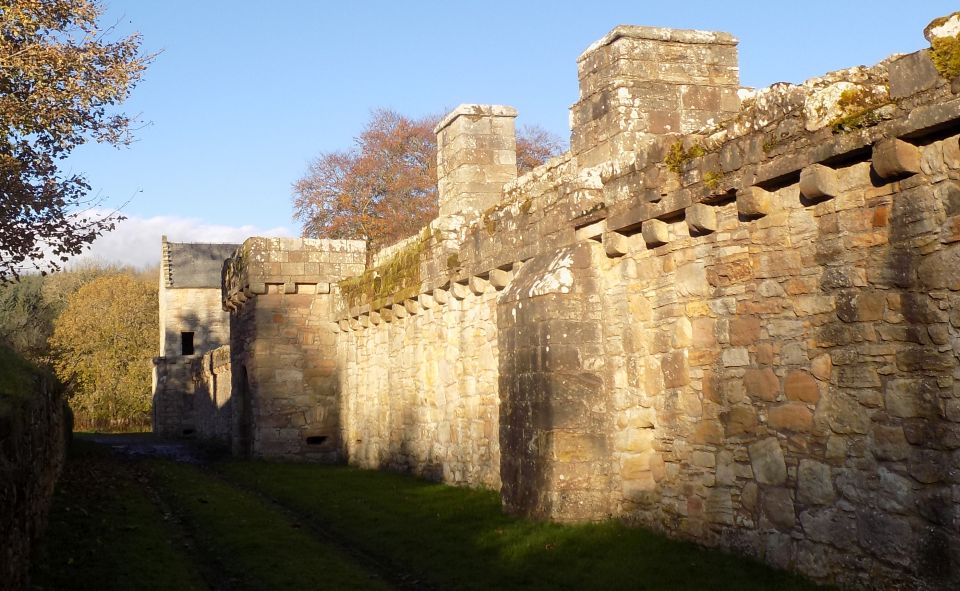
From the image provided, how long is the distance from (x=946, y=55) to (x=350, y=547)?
6.23 metres

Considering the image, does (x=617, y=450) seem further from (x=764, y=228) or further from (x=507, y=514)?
(x=764, y=228)

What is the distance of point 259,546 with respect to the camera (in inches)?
353

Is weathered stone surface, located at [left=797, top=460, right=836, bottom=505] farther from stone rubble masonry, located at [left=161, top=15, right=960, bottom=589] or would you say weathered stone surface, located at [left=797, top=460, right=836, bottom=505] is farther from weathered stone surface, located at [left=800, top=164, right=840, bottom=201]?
weathered stone surface, located at [left=800, top=164, right=840, bottom=201]

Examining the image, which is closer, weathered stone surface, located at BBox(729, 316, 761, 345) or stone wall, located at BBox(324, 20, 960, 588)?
stone wall, located at BBox(324, 20, 960, 588)

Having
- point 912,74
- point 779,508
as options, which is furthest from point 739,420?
point 912,74

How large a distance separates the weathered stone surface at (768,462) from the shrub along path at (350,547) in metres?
0.57

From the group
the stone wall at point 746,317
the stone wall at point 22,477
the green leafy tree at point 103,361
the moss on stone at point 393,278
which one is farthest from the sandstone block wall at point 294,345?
the green leafy tree at point 103,361

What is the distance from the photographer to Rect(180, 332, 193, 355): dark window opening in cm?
4259

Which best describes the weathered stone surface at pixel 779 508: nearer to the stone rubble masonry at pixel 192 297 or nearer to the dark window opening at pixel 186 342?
the stone rubble masonry at pixel 192 297

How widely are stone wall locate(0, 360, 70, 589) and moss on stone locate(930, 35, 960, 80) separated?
570cm

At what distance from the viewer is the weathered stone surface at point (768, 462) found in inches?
260

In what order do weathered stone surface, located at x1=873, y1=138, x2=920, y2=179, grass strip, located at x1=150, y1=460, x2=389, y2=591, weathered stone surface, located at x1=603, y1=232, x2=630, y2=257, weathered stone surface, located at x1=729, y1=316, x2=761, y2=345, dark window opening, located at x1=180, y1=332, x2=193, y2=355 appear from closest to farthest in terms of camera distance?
1. weathered stone surface, located at x1=873, y1=138, x2=920, y2=179
2. weathered stone surface, located at x1=729, y1=316, x2=761, y2=345
3. grass strip, located at x1=150, y1=460, x2=389, y2=591
4. weathered stone surface, located at x1=603, y1=232, x2=630, y2=257
5. dark window opening, located at x1=180, y1=332, x2=193, y2=355

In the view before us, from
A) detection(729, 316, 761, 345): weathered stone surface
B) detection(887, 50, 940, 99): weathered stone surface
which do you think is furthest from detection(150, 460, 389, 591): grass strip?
detection(887, 50, 940, 99): weathered stone surface

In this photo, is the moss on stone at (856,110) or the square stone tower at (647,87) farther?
the square stone tower at (647,87)
